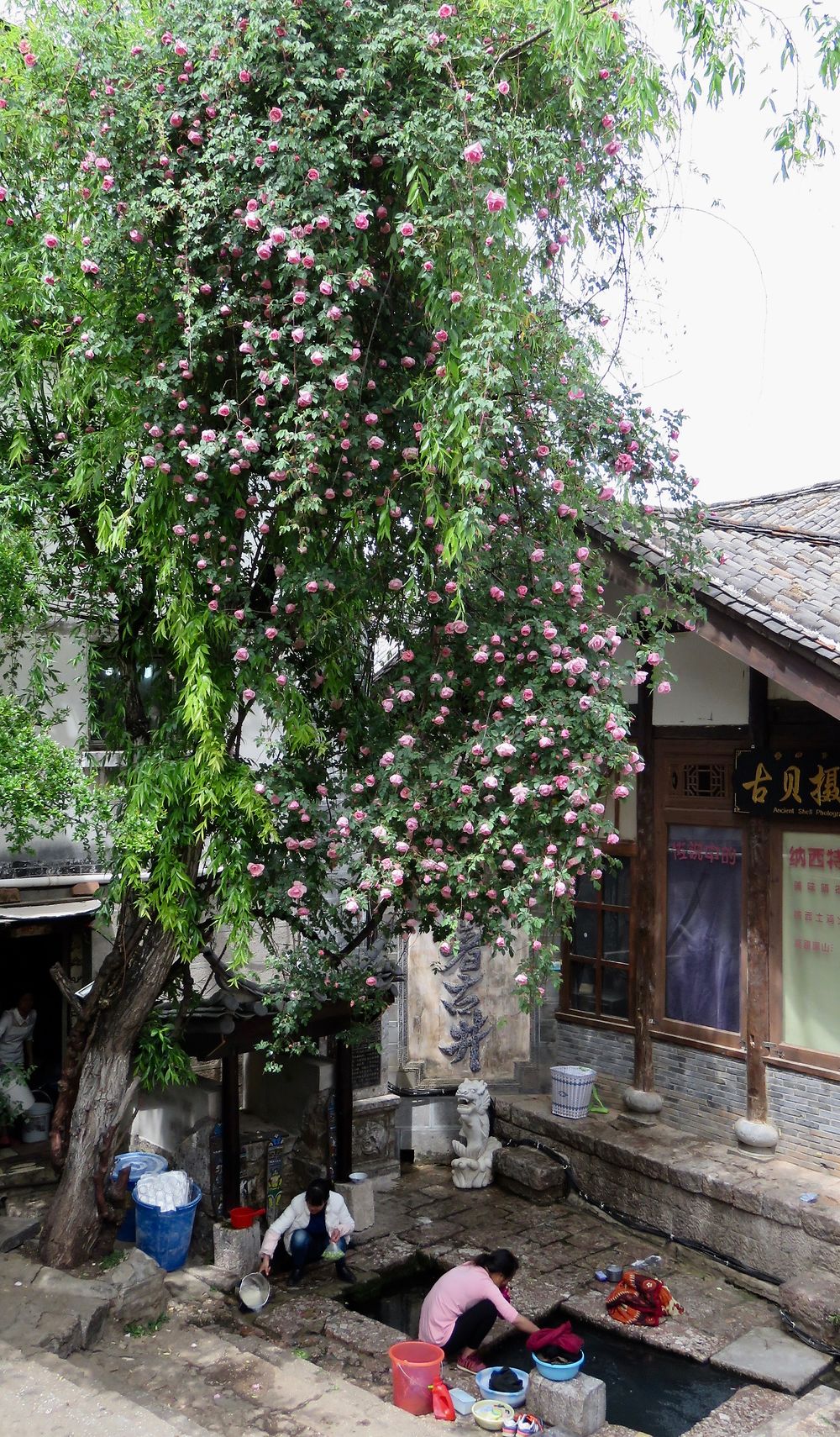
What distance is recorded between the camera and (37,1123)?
11.9 meters

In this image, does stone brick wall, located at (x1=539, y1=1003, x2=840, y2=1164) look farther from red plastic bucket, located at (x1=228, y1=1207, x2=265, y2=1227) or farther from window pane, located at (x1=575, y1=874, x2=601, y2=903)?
red plastic bucket, located at (x1=228, y1=1207, x2=265, y2=1227)

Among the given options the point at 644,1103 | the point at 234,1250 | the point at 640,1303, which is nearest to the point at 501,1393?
the point at 640,1303

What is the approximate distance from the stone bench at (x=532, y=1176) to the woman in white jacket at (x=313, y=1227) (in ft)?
7.80

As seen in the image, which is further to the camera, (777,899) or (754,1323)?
(777,899)

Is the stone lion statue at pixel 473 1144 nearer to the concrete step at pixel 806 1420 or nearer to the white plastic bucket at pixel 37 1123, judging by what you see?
the white plastic bucket at pixel 37 1123

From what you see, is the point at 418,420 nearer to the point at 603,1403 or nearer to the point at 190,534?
the point at 190,534

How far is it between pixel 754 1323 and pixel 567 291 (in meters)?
8.08

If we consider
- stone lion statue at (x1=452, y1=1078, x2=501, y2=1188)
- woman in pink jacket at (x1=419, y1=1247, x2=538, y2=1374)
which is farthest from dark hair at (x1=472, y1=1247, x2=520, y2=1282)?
stone lion statue at (x1=452, y1=1078, x2=501, y2=1188)

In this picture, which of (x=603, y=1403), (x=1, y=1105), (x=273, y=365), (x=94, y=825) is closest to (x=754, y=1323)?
(x=603, y=1403)

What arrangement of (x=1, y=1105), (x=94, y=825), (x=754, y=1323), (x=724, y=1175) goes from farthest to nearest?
(x=1, y=1105)
(x=724, y=1175)
(x=754, y=1323)
(x=94, y=825)

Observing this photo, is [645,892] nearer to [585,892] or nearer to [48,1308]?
[585,892]

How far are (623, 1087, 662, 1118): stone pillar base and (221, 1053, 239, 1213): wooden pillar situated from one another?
13.0 ft

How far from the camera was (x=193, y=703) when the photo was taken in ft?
25.3

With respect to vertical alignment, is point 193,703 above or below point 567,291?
below
